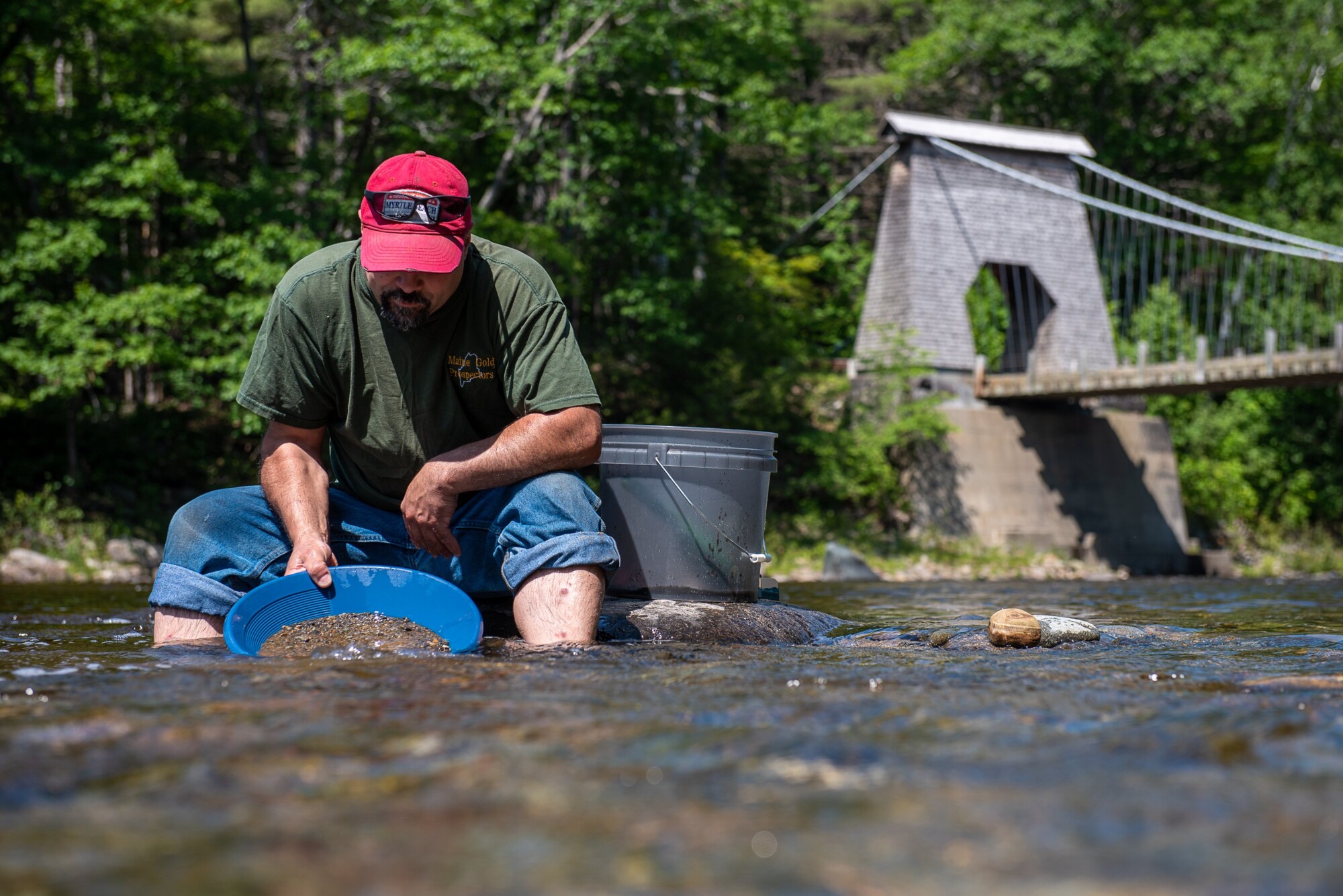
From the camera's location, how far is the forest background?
1357 cm

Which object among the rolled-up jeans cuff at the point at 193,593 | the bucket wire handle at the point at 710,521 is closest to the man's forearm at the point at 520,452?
the rolled-up jeans cuff at the point at 193,593

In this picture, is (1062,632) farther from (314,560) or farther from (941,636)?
(314,560)

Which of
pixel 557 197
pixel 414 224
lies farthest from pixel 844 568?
pixel 414 224

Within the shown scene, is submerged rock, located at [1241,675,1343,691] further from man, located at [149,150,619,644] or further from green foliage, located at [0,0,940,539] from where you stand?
green foliage, located at [0,0,940,539]

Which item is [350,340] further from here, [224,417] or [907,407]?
[907,407]

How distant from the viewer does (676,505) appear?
395 centimetres

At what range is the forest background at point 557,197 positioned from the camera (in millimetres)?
13570

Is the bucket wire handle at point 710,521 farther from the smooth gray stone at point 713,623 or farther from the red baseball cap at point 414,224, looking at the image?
the red baseball cap at point 414,224

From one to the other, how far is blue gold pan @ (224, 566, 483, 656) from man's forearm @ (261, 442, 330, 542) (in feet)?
0.50

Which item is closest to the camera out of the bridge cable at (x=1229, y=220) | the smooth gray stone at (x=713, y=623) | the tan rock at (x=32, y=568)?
the smooth gray stone at (x=713, y=623)

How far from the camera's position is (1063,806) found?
1447mm

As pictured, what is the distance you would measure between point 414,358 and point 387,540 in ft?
1.70

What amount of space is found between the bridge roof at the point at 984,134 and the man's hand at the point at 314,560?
60.3 ft

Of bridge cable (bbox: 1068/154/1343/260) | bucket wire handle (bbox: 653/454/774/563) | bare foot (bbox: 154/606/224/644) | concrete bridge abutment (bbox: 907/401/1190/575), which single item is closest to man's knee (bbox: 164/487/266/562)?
bare foot (bbox: 154/606/224/644)
